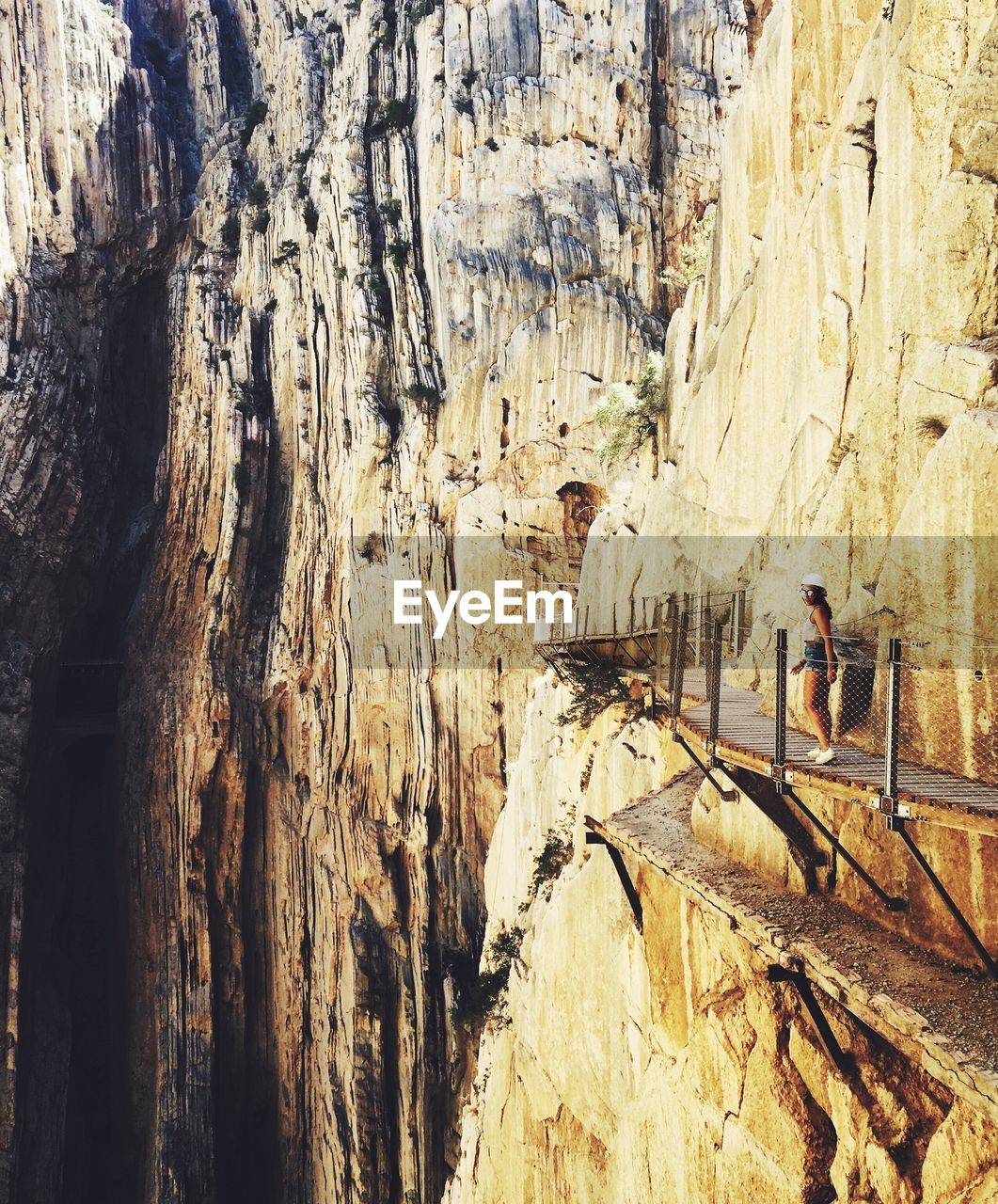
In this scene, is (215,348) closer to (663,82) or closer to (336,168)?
(336,168)

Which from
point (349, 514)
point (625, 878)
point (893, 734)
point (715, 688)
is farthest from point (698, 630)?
point (349, 514)

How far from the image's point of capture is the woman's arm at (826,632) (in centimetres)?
521

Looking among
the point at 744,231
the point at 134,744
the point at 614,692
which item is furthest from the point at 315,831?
the point at 744,231

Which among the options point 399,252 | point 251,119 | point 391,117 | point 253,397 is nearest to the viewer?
point 399,252

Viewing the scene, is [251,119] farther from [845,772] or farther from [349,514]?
[845,772]

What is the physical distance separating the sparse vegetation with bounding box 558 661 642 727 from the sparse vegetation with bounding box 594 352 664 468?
6234 millimetres

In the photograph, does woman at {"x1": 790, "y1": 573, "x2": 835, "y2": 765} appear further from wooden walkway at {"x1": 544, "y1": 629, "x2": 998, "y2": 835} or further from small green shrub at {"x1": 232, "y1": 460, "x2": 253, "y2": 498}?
small green shrub at {"x1": 232, "y1": 460, "x2": 253, "y2": 498}

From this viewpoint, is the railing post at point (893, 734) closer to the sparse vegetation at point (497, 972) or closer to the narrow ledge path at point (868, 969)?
the narrow ledge path at point (868, 969)

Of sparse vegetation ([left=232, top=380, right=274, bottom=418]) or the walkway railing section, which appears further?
sparse vegetation ([left=232, top=380, right=274, bottom=418])

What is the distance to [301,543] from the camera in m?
25.0

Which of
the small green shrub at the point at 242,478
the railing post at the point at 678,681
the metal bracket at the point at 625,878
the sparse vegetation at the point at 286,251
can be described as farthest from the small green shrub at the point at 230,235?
the metal bracket at the point at 625,878

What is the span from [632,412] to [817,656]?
1251cm

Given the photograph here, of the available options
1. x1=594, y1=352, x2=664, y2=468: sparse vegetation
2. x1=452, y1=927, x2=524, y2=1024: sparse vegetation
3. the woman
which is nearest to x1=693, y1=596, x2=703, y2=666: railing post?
the woman

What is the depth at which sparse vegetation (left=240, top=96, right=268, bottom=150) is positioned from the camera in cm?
2919
